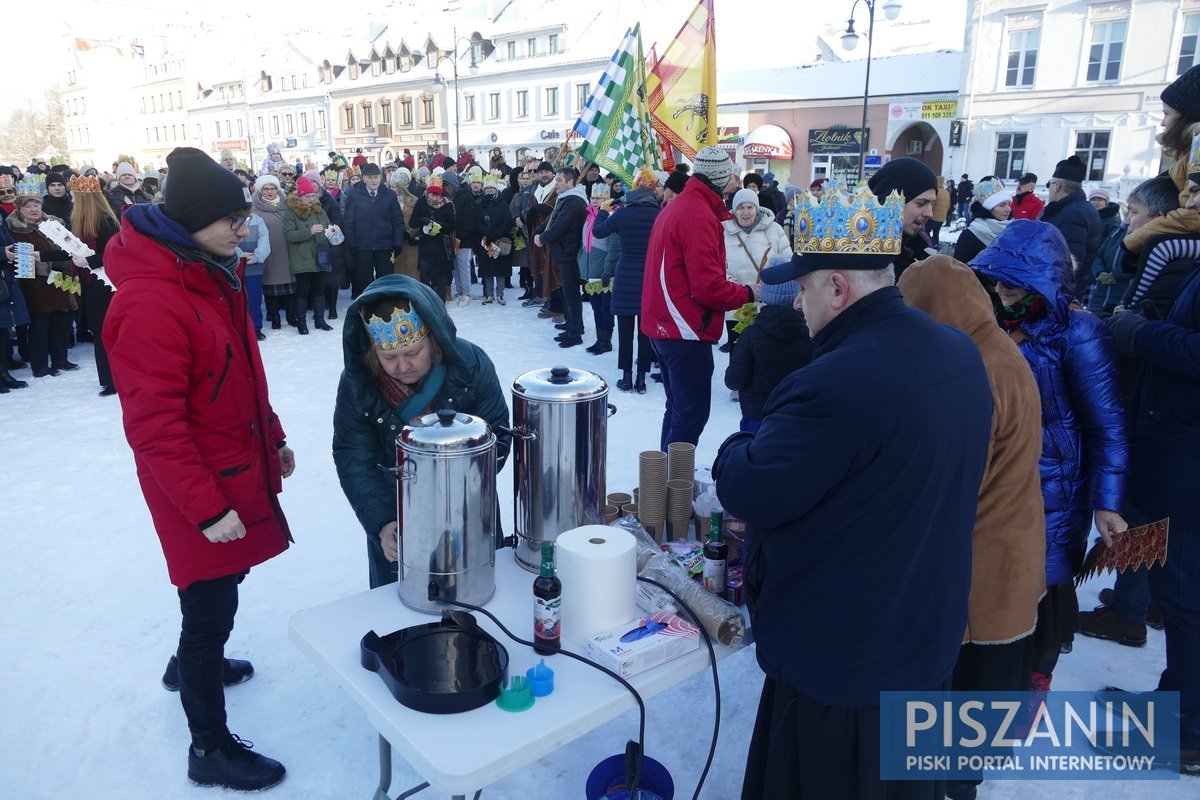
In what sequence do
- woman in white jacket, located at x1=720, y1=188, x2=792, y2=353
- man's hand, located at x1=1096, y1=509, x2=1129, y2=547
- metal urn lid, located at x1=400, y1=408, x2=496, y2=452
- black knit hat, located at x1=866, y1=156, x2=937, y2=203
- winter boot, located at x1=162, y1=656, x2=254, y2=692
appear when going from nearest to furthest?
1. metal urn lid, located at x1=400, y1=408, x2=496, y2=452
2. man's hand, located at x1=1096, y1=509, x2=1129, y2=547
3. winter boot, located at x1=162, y1=656, x2=254, y2=692
4. black knit hat, located at x1=866, y1=156, x2=937, y2=203
5. woman in white jacket, located at x1=720, y1=188, x2=792, y2=353

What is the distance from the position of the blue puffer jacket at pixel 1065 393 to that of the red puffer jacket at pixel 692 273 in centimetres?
198

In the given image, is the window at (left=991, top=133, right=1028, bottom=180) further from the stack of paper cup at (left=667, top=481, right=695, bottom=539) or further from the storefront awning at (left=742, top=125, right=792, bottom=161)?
the stack of paper cup at (left=667, top=481, right=695, bottom=539)

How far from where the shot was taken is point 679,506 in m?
2.59

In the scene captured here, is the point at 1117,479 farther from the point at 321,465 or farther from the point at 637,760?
the point at 321,465

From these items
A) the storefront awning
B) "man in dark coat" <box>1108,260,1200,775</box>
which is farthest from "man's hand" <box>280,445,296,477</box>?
the storefront awning

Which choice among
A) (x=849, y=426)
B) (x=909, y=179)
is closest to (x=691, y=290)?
(x=909, y=179)

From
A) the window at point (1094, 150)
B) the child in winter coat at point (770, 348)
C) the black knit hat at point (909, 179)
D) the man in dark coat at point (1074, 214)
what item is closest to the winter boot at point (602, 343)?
the child in winter coat at point (770, 348)

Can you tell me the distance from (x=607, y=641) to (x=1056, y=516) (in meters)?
1.70

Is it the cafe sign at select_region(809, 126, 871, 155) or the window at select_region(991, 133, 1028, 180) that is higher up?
the cafe sign at select_region(809, 126, 871, 155)

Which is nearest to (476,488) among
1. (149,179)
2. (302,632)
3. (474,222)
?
(302,632)

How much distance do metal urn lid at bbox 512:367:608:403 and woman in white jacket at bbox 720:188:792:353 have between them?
4.48m

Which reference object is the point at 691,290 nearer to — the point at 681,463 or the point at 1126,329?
the point at 681,463

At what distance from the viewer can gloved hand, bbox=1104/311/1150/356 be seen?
2701mm

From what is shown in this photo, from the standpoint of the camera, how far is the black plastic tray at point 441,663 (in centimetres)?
164
